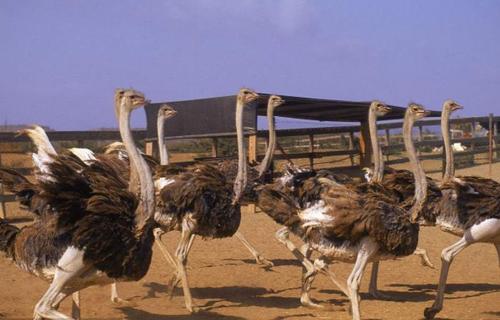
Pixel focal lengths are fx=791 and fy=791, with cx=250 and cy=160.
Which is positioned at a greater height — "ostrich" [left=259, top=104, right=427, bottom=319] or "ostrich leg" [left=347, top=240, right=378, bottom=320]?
"ostrich" [left=259, top=104, right=427, bottom=319]

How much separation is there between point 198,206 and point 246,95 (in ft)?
5.23

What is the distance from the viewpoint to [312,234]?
7.02 meters

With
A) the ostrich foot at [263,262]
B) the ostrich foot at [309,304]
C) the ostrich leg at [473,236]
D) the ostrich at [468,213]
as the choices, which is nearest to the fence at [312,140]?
the ostrich foot at [263,262]

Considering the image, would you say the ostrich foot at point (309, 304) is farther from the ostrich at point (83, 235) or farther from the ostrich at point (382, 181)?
the ostrich at point (83, 235)

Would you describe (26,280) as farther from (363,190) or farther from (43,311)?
(363,190)

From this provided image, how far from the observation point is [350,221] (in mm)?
6766

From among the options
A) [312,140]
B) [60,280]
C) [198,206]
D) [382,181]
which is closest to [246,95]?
[198,206]

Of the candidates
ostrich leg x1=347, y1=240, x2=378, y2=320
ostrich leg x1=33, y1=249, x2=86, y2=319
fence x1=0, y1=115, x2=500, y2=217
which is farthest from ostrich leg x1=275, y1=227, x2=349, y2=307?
fence x1=0, y1=115, x2=500, y2=217

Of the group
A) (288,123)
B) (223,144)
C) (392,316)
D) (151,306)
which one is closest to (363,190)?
(392,316)

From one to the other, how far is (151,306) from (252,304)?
97 cm

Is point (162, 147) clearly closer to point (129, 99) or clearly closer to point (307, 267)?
point (307, 267)

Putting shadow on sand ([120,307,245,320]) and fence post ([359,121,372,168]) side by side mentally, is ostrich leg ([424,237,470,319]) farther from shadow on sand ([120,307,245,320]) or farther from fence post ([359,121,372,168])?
fence post ([359,121,372,168])

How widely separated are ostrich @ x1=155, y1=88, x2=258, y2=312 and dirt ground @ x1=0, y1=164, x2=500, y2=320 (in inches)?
25.1

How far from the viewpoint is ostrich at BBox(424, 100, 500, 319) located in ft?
24.1
